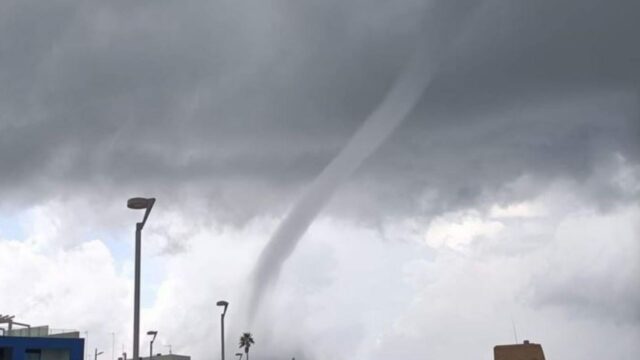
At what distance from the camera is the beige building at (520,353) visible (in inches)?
1436

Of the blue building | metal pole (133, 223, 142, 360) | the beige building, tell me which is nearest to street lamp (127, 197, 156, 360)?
metal pole (133, 223, 142, 360)

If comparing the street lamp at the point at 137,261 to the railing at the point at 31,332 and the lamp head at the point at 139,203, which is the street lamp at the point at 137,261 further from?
the railing at the point at 31,332

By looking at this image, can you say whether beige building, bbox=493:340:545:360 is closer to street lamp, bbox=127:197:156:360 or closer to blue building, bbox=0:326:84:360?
street lamp, bbox=127:197:156:360

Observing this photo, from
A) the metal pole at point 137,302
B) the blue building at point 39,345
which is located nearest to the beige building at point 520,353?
the metal pole at point 137,302

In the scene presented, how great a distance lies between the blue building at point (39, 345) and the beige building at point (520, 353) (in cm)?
4439

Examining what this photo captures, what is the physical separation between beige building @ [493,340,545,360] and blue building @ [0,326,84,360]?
146ft

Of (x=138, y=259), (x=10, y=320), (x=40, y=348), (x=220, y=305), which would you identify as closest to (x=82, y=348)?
(x=40, y=348)

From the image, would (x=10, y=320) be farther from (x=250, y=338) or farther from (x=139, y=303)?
(x=250, y=338)

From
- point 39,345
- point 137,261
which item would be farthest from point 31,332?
point 137,261

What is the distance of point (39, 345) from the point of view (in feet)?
221

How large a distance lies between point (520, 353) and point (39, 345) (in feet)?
151

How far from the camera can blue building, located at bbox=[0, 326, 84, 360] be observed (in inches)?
2564

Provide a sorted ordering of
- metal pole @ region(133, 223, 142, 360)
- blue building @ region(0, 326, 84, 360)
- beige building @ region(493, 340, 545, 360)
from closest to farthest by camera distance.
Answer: metal pole @ region(133, 223, 142, 360) < beige building @ region(493, 340, 545, 360) < blue building @ region(0, 326, 84, 360)

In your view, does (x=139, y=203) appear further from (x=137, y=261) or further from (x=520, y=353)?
(x=520, y=353)
